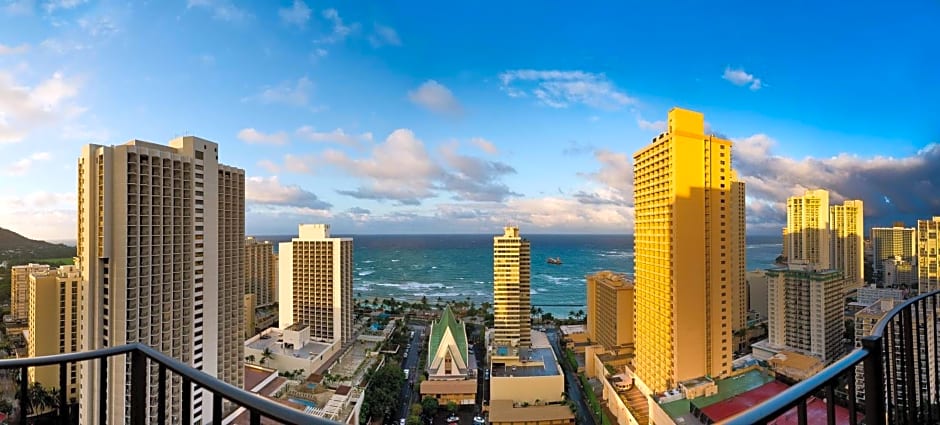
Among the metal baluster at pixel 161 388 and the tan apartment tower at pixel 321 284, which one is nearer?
the metal baluster at pixel 161 388

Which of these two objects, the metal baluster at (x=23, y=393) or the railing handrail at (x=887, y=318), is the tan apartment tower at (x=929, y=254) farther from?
the metal baluster at (x=23, y=393)

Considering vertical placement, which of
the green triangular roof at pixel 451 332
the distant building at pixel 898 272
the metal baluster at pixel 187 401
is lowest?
the green triangular roof at pixel 451 332

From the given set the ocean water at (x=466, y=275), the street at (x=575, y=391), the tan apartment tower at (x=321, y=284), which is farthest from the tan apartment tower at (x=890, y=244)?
the tan apartment tower at (x=321, y=284)

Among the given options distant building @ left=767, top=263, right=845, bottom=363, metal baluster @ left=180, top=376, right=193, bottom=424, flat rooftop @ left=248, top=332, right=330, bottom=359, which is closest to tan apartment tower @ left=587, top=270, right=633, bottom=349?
distant building @ left=767, top=263, right=845, bottom=363

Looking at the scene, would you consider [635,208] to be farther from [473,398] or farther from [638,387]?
[473,398]

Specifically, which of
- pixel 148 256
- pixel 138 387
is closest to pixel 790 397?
pixel 138 387

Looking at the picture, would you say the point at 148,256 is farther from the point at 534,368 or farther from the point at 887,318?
the point at 534,368

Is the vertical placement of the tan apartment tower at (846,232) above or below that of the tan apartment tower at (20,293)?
above
